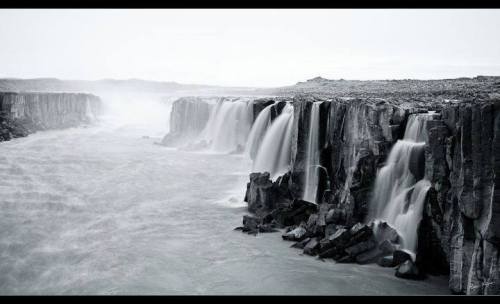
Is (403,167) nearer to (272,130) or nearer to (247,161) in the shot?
(272,130)

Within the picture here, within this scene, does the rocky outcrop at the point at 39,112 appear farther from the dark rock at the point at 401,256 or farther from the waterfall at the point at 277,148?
the dark rock at the point at 401,256

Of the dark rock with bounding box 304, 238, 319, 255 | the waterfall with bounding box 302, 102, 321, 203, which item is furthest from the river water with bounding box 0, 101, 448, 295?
the waterfall with bounding box 302, 102, 321, 203

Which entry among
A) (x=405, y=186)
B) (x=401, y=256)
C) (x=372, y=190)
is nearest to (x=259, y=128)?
(x=372, y=190)

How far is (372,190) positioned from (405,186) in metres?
1.55

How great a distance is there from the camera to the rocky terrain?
12.7 meters

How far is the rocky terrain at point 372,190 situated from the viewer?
41.8 feet

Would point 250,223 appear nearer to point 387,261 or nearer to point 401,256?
point 387,261

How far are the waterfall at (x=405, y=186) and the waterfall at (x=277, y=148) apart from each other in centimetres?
892

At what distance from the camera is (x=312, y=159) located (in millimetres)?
22484

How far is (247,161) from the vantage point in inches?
1387

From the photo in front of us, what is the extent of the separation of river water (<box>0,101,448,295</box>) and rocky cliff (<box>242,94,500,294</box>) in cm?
89

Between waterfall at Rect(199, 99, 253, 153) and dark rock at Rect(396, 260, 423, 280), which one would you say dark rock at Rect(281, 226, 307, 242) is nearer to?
dark rock at Rect(396, 260, 423, 280)

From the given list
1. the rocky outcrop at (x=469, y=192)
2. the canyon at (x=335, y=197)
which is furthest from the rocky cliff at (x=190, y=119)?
the rocky outcrop at (x=469, y=192)

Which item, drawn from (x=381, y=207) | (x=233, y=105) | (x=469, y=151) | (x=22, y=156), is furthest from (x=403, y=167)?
(x=22, y=156)
